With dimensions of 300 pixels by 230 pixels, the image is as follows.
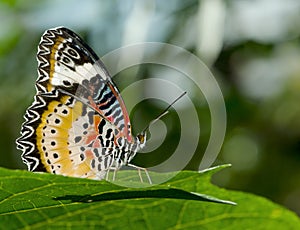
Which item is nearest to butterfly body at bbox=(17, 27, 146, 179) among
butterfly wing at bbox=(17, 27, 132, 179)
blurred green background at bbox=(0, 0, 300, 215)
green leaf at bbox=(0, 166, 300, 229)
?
butterfly wing at bbox=(17, 27, 132, 179)

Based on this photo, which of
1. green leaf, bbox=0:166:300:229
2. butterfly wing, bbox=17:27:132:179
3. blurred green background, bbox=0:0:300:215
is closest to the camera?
green leaf, bbox=0:166:300:229

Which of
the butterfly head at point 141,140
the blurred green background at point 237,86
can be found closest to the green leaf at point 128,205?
the butterfly head at point 141,140

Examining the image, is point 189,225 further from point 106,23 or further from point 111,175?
point 106,23

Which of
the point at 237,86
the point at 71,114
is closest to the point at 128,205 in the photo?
the point at 71,114

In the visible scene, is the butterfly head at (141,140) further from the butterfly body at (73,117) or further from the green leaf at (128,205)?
the green leaf at (128,205)

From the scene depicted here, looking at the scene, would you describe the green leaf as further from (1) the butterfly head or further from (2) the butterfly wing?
(1) the butterfly head

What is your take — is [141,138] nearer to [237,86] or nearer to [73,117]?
[73,117]

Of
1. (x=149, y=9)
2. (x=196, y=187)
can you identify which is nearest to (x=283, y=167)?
(x=149, y=9)

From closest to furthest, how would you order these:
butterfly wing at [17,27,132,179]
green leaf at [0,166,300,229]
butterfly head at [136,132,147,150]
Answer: green leaf at [0,166,300,229] < butterfly wing at [17,27,132,179] < butterfly head at [136,132,147,150]
